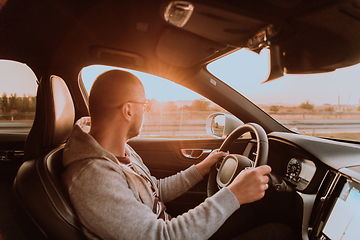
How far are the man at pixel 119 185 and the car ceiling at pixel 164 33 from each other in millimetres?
725

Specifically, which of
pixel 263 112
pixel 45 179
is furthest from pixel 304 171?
pixel 45 179

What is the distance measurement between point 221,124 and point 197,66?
0.68 meters

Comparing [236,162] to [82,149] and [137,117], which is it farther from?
[82,149]

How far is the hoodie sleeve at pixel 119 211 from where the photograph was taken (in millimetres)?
1151

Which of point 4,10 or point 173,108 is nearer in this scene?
point 4,10

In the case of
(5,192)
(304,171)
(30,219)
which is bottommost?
(5,192)

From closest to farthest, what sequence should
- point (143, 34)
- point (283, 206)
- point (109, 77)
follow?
point (109, 77)
point (283, 206)
point (143, 34)

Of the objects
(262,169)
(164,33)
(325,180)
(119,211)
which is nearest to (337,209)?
(325,180)

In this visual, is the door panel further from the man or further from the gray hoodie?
the gray hoodie

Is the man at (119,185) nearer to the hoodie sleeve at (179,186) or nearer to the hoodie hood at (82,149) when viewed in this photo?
the hoodie hood at (82,149)

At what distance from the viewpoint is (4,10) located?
1.87 metres

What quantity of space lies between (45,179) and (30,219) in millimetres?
193

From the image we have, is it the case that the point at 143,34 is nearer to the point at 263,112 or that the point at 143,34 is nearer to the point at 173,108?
the point at 173,108

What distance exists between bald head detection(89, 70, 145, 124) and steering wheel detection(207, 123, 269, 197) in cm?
82
